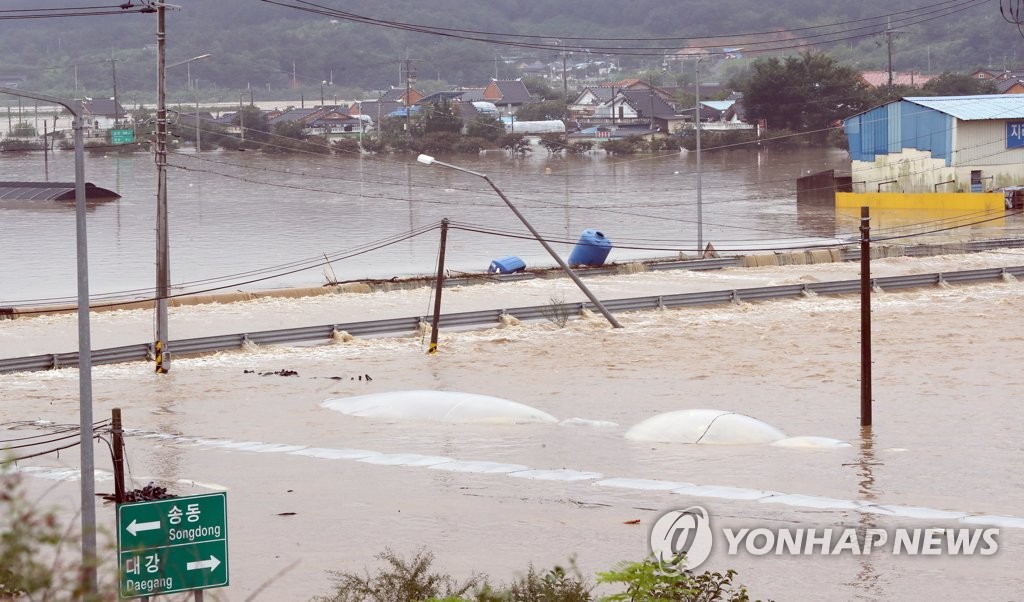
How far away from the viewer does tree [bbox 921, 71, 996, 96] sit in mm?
120875

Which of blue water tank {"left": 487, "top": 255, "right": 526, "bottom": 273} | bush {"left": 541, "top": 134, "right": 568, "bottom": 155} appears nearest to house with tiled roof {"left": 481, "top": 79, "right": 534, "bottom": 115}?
bush {"left": 541, "top": 134, "right": 568, "bottom": 155}

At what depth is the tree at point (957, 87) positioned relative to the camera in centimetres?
12088

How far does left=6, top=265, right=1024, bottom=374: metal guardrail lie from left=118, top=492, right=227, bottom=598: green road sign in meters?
22.5

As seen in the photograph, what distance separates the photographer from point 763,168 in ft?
336

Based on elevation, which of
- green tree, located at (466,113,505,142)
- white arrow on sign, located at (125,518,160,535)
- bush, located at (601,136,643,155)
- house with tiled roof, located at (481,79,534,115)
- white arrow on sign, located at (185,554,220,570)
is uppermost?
house with tiled roof, located at (481,79,534,115)

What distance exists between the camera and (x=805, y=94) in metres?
113

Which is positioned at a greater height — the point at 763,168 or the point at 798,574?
the point at 763,168

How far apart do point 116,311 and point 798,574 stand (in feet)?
98.8

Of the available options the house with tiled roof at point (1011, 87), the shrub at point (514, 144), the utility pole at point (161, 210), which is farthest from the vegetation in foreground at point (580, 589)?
the house with tiled roof at point (1011, 87)

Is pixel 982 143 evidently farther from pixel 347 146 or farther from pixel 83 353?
pixel 347 146

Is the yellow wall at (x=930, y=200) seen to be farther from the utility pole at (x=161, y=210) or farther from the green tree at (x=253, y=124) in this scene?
the green tree at (x=253, y=124)

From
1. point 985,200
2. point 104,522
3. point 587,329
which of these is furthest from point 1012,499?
point 985,200

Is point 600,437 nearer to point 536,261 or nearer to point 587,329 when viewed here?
point 587,329

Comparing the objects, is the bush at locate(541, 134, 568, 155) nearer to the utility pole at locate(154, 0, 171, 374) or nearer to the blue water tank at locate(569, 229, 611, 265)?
the blue water tank at locate(569, 229, 611, 265)
